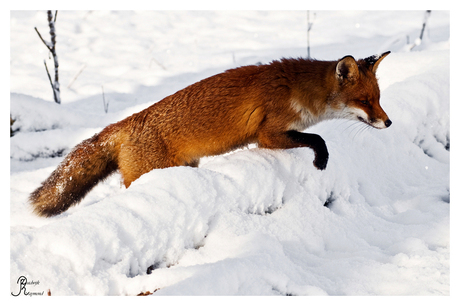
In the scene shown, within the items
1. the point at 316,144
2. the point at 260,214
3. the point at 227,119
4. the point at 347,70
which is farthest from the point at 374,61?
the point at 260,214

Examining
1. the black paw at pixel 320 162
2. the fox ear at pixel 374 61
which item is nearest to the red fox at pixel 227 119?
the fox ear at pixel 374 61

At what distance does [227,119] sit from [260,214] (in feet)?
3.66

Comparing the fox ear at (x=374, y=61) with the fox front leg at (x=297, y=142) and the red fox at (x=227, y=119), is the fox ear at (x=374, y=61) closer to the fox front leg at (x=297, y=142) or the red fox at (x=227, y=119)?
the red fox at (x=227, y=119)

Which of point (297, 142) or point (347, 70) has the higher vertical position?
point (347, 70)

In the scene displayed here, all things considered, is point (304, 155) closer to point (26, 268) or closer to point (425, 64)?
point (26, 268)

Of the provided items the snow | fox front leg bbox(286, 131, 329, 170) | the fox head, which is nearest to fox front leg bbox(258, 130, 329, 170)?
fox front leg bbox(286, 131, 329, 170)

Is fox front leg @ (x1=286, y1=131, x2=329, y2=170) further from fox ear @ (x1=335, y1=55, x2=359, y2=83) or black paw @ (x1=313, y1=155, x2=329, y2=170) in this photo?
fox ear @ (x1=335, y1=55, x2=359, y2=83)

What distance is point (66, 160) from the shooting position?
4.02m

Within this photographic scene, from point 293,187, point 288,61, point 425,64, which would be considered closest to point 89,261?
point 293,187

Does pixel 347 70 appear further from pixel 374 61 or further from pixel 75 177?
pixel 75 177

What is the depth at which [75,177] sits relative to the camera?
12.9ft

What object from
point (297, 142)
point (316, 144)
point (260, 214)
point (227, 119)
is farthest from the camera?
point (227, 119)

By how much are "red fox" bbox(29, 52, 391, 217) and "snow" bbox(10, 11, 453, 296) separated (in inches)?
8.7

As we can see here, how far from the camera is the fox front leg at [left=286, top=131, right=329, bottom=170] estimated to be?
11.6ft
